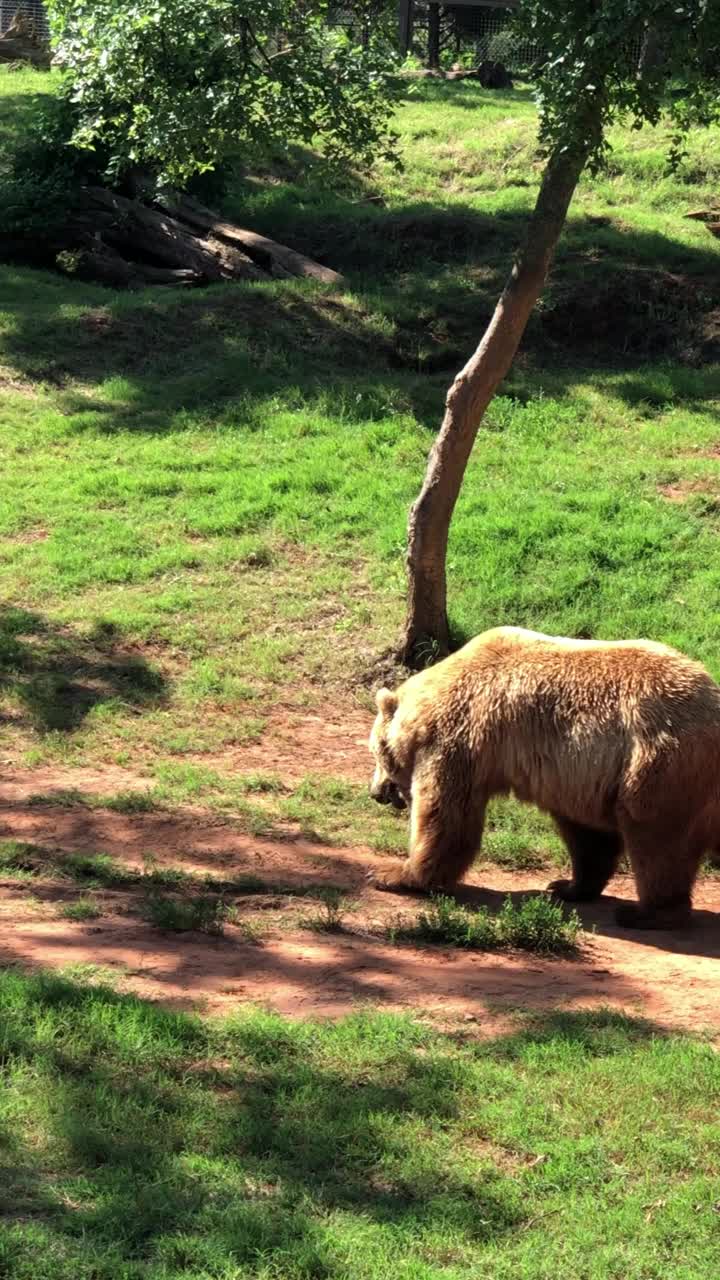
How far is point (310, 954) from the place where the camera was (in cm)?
711

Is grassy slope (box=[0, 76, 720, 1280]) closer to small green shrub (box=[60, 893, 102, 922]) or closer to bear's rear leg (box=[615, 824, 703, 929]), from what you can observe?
small green shrub (box=[60, 893, 102, 922])

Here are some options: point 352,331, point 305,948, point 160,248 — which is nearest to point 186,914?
point 305,948

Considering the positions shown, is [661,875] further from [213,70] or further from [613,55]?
[213,70]

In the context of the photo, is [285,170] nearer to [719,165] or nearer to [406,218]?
[406,218]

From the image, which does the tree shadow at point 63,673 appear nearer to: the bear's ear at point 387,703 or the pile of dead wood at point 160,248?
the bear's ear at point 387,703

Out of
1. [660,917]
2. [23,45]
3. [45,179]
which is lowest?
[660,917]

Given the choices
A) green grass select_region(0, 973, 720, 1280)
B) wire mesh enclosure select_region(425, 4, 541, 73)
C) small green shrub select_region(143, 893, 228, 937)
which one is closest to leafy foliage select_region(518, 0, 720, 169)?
small green shrub select_region(143, 893, 228, 937)

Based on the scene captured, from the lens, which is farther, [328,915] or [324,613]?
[324,613]

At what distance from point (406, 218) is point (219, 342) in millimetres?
4817

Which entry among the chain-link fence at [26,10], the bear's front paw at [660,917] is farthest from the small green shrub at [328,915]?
the chain-link fence at [26,10]

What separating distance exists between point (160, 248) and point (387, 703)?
45.5 feet

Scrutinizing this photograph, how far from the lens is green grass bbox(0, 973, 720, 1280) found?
4500mm

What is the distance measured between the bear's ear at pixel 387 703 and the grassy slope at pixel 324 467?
1.08m

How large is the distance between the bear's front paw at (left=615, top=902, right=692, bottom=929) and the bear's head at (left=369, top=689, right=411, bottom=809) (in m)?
1.61
